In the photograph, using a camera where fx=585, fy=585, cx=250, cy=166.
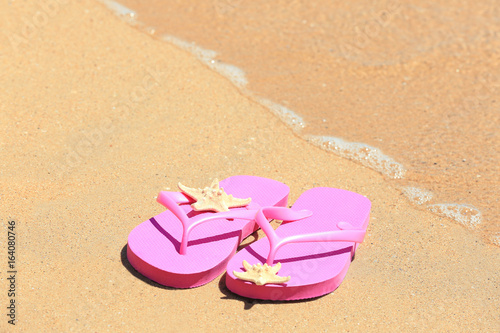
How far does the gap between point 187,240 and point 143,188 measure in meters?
0.80

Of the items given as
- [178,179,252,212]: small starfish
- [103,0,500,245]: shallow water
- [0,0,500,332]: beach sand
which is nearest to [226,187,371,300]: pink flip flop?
[0,0,500,332]: beach sand

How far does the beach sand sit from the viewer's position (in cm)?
283

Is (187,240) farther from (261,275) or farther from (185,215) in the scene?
(261,275)

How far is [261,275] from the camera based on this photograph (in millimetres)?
2773

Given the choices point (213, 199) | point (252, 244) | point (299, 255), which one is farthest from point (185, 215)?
point (299, 255)

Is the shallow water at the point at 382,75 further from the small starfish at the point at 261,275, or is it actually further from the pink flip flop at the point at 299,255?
the small starfish at the point at 261,275

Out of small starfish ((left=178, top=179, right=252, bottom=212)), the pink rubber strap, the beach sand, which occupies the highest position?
the pink rubber strap

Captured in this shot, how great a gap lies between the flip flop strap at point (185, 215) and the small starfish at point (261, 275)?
32cm

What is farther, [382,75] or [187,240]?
[382,75]

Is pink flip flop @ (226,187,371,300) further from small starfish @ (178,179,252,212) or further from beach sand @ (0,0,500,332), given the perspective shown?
small starfish @ (178,179,252,212)

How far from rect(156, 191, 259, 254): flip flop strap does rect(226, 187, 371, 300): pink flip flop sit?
0.11 metres

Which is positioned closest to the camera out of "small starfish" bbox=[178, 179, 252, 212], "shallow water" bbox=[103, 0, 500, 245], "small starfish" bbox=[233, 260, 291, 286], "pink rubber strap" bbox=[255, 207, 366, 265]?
"small starfish" bbox=[233, 260, 291, 286]

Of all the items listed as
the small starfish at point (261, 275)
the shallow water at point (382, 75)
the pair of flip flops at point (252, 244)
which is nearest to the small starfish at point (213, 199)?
the pair of flip flops at point (252, 244)

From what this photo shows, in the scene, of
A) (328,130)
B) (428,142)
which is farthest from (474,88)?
(328,130)
